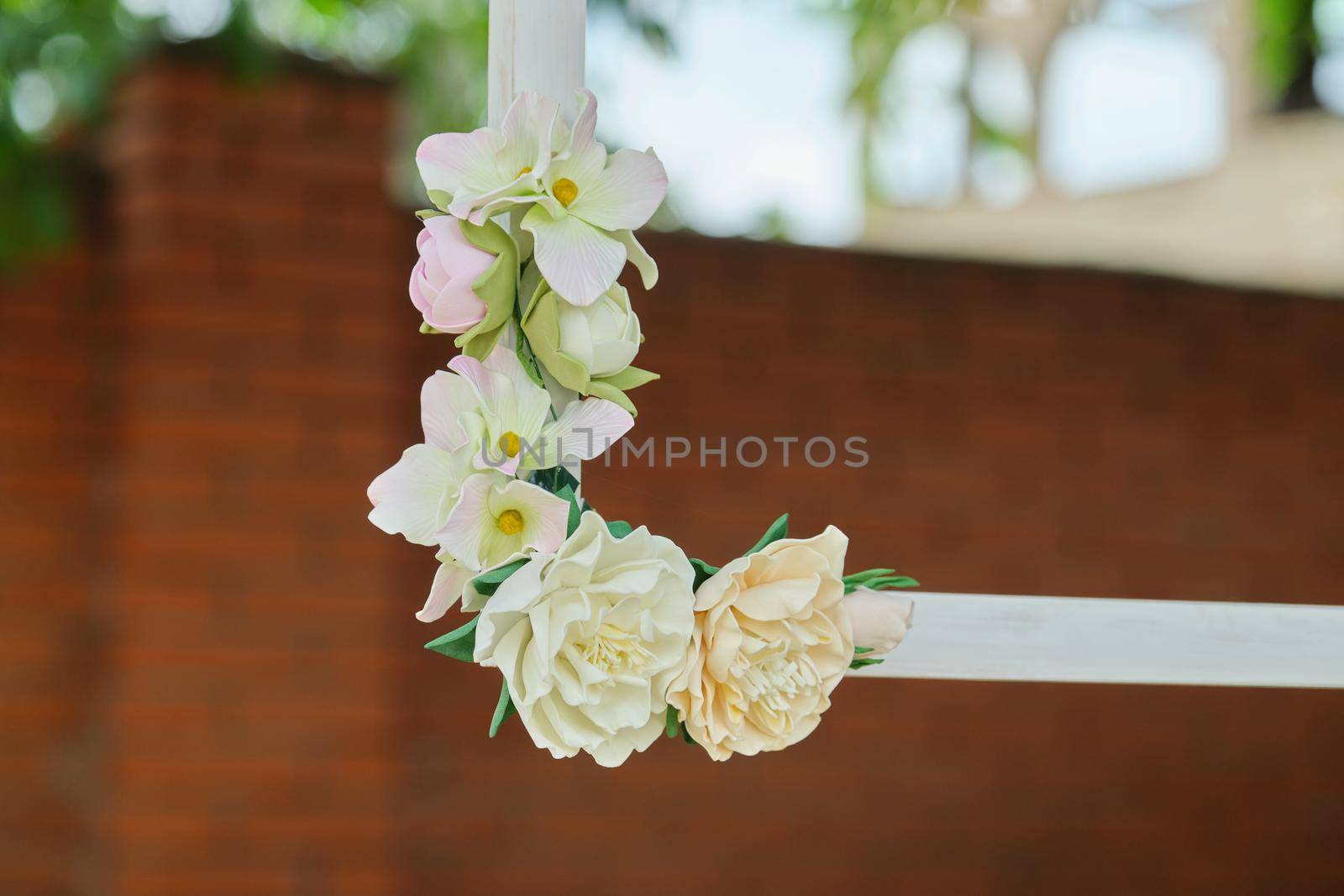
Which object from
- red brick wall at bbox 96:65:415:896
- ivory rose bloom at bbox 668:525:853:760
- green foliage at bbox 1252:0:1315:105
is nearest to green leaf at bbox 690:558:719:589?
ivory rose bloom at bbox 668:525:853:760

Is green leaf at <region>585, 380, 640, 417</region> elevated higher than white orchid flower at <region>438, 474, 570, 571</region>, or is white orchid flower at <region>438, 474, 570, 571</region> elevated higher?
green leaf at <region>585, 380, 640, 417</region>

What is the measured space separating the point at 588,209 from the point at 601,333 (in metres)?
0.05

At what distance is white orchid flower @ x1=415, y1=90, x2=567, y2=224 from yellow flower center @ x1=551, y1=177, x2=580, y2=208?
0.03 feet

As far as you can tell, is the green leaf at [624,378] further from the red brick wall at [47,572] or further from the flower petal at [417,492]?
the red brick wall at [47,572]

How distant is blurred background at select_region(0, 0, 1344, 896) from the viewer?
1820mm

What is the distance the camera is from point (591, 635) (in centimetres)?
53

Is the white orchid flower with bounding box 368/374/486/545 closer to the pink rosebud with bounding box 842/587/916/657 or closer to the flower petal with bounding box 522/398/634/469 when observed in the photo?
the flower petal with bounding box 522/398/634/469

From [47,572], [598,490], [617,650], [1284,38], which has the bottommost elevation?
[617,650]

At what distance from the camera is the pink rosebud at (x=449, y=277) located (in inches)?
21.8

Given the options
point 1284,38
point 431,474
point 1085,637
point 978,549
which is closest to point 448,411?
point 431,474

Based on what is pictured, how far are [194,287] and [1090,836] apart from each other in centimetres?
176

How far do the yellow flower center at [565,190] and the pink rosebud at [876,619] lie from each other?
0.22 meters

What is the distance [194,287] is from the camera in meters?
1.84

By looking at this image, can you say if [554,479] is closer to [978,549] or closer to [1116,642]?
[1116,642]
